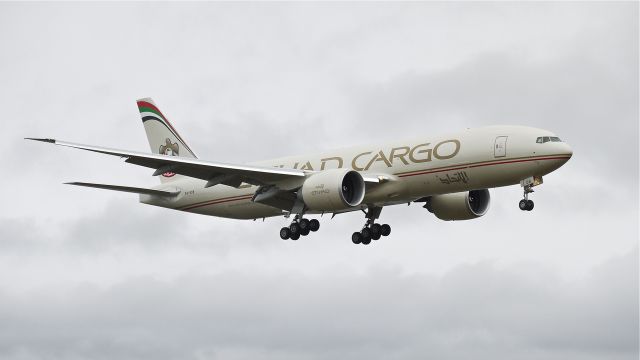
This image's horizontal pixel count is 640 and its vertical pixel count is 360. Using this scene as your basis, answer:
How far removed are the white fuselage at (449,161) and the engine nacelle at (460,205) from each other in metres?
4.23

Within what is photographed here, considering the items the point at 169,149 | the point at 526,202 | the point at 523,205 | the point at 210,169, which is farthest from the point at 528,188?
the point at 169,149

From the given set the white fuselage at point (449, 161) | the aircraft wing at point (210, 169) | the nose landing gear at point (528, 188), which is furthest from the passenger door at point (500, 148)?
the aircraft wing at point (210, 169)

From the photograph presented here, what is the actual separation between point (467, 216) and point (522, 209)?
8439 mm

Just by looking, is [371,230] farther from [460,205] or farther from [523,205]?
[523,205]

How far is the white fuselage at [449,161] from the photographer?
156 ft

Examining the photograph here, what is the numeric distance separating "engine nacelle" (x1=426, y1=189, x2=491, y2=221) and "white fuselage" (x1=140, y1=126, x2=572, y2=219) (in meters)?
4.23

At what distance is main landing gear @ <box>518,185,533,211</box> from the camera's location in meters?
47.2

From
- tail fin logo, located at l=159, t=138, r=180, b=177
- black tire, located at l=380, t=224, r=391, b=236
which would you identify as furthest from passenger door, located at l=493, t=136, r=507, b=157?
tail fin logo, located at l=159, t=138, r=180, b=177

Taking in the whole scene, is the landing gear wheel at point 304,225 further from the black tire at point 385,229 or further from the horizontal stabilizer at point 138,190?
the horizontal stabilizer at point 138,190

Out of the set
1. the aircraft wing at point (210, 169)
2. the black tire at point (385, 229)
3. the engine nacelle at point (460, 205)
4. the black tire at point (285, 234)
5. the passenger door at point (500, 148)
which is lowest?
the black tire at point (285, 234)

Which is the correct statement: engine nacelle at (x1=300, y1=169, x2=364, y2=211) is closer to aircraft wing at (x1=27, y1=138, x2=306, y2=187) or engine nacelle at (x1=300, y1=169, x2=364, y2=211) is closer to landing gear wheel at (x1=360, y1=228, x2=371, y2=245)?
aircraft wing at (x1=27, y1=138, x2=306, y2=187)

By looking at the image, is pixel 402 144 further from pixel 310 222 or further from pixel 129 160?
pixel 129 160

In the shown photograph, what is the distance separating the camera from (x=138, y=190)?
5778 cm

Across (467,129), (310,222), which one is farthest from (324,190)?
(467,129)
